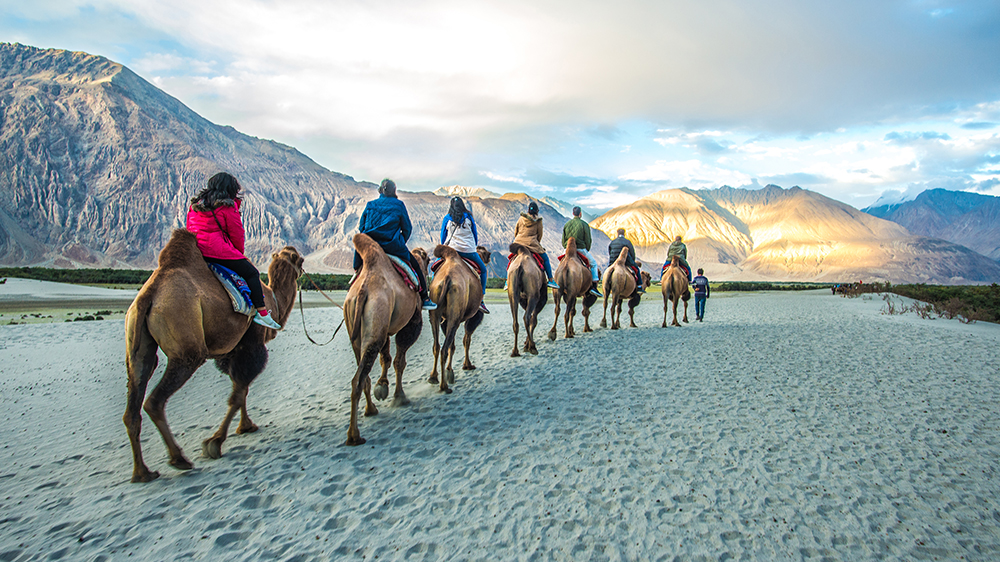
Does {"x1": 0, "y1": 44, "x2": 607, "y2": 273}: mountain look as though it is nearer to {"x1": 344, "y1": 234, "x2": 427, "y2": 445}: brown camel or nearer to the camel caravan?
the camel caravan

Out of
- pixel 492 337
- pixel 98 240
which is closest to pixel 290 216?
pixel 98 240

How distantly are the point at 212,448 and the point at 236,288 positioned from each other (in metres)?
1.73

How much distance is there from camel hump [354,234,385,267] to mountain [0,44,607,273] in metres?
83.7

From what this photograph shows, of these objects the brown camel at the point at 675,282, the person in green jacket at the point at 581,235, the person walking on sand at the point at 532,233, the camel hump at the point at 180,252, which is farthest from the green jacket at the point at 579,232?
the camel hump at the point at 180,252

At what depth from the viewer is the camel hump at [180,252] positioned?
455 centimetres

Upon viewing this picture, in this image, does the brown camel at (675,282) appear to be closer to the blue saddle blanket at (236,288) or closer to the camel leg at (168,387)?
the blue saddle blanket at (236,288)

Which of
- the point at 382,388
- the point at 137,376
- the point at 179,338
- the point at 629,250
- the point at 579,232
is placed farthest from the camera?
the point at 629,250

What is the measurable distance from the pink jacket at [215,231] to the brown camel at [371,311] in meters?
1.32

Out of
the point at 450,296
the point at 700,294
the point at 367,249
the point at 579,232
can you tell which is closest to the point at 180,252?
the point at 367,249

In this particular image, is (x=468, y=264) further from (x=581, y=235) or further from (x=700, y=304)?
(x=700, y=304)

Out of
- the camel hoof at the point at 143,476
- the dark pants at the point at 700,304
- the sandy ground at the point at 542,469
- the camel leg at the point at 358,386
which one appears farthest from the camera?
the dark pants at the point at 700,304

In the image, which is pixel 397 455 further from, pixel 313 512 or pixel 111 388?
pixel 111 388

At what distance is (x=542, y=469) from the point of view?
182 inches

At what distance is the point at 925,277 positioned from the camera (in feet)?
455
